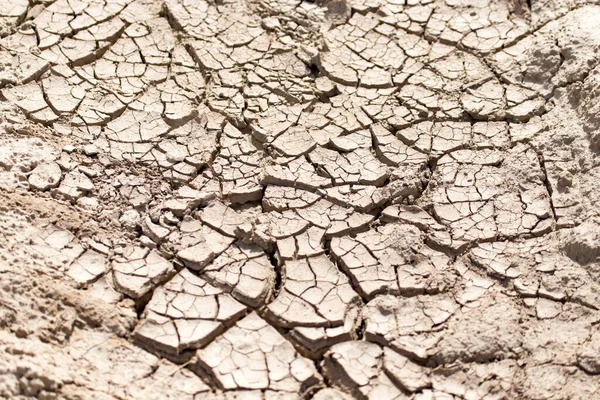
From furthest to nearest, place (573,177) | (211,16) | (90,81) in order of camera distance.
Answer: (211,16) < (90,81) < (573,177)

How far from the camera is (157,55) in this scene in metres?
3.91

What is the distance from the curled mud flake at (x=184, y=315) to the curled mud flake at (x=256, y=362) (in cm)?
5

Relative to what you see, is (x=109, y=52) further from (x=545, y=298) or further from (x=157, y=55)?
(x=545, y=298)

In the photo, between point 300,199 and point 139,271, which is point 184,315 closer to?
point 139,271

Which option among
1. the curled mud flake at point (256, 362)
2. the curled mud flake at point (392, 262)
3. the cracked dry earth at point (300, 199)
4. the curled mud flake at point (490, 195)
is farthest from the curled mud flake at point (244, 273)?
the curled mud flake at point (490, 195)

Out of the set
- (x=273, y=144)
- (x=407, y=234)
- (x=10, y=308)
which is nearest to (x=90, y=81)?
(x=273, y=144)

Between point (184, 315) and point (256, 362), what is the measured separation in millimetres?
313

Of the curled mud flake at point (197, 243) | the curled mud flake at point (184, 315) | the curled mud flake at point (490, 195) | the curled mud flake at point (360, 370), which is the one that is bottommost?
the curled mud flake at point (360, 370)

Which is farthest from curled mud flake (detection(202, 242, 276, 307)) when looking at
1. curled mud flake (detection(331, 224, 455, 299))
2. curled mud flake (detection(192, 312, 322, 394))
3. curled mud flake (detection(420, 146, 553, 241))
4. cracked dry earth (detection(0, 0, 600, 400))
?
→ curled mud flake (detection(420, 146, 553, 241))

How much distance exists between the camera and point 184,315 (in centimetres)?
293

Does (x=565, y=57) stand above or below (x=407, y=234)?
above

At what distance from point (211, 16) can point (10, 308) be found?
6.17ft

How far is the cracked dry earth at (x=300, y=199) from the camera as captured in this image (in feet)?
9.29

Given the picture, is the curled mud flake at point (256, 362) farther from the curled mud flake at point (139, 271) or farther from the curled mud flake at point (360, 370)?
the curled mud flake at point (139, 271)
